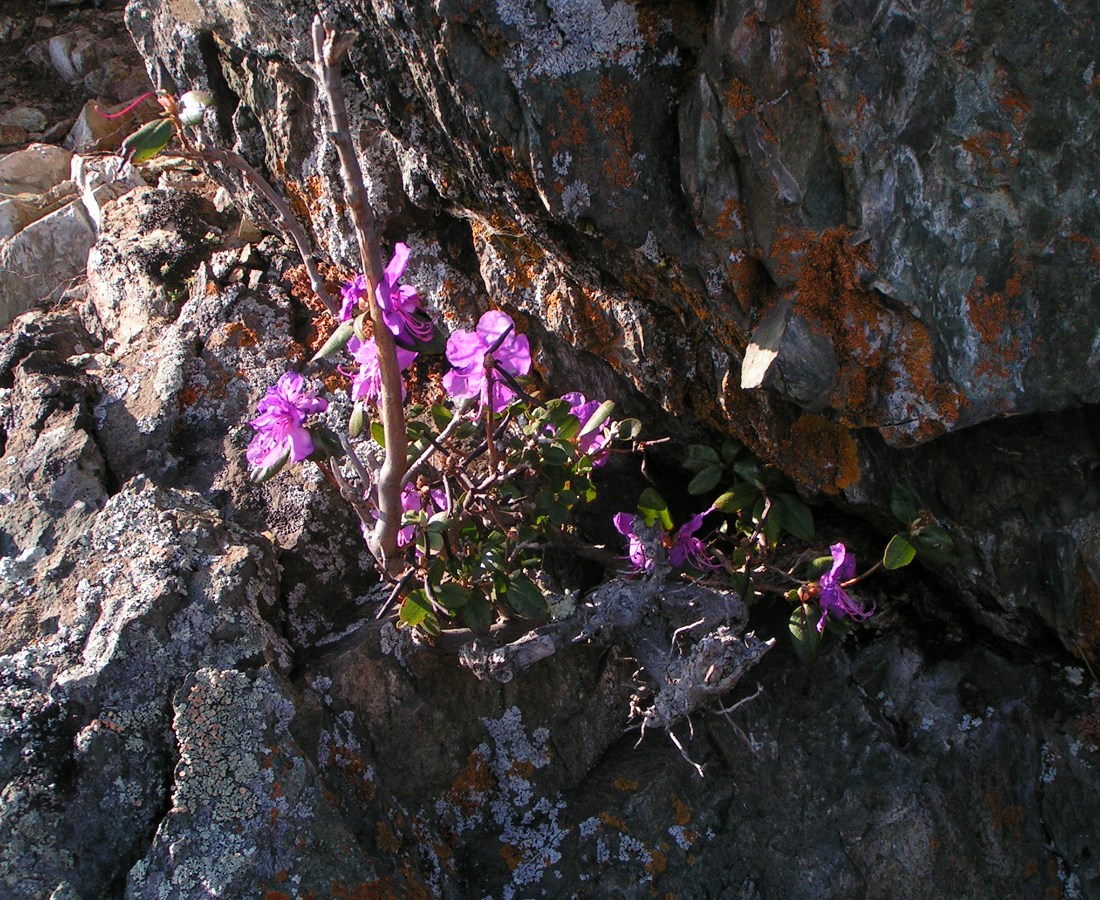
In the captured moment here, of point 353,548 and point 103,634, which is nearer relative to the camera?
point 103,634

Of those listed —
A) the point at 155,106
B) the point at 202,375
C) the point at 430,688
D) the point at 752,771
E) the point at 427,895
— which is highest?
the point at 155,106

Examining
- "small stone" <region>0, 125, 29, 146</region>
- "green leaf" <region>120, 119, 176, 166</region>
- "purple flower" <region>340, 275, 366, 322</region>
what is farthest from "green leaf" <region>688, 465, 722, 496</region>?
"small stone" <region>0, 125, 29, 146</region>

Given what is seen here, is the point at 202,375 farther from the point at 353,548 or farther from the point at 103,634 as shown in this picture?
the point at 103,634

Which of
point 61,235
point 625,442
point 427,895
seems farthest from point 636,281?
point 61,235

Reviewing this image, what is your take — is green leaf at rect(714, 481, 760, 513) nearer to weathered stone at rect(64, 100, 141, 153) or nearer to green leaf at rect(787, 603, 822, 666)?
green leaf at rect(787, 603, 822, 666)

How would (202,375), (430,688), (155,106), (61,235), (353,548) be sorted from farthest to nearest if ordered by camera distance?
1. (155,106)
2. (61,235)
3. (202,375)
4. (353,548)
5. (430,688)

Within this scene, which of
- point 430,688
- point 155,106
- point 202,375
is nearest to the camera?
point 430,688
